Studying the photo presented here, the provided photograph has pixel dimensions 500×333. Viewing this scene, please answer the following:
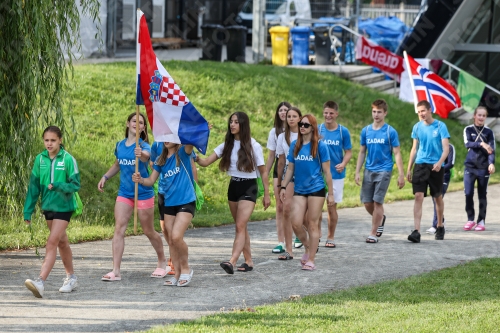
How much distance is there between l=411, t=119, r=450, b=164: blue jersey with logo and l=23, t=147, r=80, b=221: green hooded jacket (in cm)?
537

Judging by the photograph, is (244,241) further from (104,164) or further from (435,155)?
(104,164)

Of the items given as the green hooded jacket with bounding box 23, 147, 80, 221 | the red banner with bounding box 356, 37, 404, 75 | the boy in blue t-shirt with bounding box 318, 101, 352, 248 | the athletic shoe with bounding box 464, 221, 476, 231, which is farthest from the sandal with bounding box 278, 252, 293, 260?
the red banner with bounding box 356, 37, 404, 75

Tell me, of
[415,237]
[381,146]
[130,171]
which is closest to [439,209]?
[415,237]

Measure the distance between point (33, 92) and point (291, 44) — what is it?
17633mm

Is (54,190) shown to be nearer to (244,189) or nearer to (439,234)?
(244,189)

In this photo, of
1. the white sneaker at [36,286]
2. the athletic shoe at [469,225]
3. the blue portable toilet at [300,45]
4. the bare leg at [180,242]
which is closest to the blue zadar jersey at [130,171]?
the bare leg at [180,242]

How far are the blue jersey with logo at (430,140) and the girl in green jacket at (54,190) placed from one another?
17.6 feet

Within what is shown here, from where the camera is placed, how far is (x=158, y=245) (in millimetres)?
9305

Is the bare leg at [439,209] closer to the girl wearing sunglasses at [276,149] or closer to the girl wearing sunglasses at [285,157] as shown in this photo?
the girl wearing sunglasses at [276,149]

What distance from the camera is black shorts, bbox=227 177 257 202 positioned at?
373 inches

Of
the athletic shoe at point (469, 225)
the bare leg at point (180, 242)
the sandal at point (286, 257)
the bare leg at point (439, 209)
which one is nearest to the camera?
the bare leg at point (180, 242)

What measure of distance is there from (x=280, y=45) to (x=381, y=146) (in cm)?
1471

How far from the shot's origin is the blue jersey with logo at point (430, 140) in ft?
38.9

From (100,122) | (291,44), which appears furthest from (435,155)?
(291,44)
